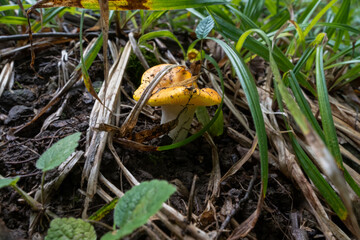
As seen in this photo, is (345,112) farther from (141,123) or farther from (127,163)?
(127,163)

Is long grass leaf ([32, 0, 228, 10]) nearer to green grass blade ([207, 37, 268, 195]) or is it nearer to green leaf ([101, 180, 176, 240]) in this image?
green grass blade ([207, 37, 268, 195])

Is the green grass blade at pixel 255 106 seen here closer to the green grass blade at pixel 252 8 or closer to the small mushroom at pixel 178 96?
the small mushroom at pixel 178 96

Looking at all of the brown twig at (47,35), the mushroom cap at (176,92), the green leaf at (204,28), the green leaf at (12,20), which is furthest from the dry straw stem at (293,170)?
the green leaf at (12,20)

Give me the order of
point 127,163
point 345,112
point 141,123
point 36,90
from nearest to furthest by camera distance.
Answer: point 127,163 → point 141,123 → point 36,90 → point 345,112

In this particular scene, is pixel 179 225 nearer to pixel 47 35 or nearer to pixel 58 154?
pixel 58 154

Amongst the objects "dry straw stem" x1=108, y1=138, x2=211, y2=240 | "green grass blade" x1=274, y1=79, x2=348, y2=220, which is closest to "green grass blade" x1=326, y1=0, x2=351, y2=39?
"green grass blade" x1=274, y1=79, x2=348, y2=220

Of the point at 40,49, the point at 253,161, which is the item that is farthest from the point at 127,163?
the point at 40,49

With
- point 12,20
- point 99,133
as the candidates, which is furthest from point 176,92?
point 12,20

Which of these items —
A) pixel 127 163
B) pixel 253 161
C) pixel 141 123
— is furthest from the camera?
pixel 141 123
